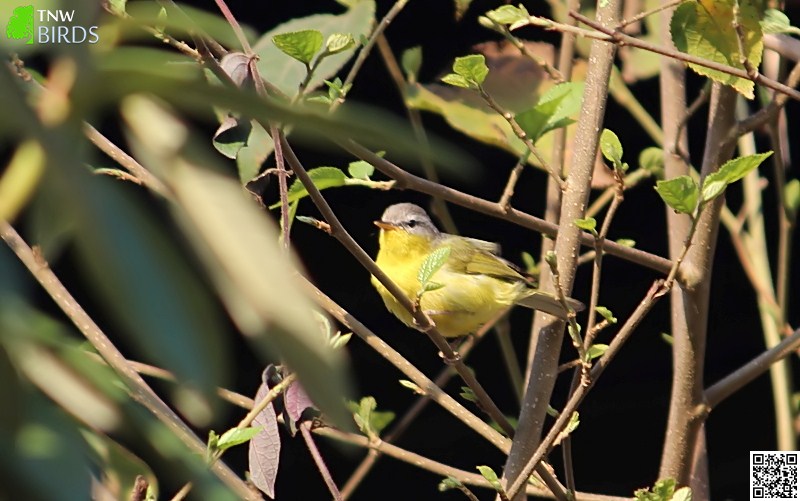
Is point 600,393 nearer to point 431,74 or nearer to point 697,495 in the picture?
point 431,74

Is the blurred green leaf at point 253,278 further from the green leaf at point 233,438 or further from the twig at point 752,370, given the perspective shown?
the twig at point 752,370

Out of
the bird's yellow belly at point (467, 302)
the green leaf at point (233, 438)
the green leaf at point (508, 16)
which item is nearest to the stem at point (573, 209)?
the green leaf at point (508, 16)

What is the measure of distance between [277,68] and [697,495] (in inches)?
35.6

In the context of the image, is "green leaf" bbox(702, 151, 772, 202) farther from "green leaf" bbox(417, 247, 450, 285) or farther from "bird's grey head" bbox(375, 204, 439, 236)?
"bird's grey head" bbox(375, 204, 439, 236)

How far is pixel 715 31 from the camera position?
1.22m

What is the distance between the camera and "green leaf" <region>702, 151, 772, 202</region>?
1039 mm

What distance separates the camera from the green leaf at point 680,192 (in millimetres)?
1043

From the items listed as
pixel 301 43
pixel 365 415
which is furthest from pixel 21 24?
pixel 365 415

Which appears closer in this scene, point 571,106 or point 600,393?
point 571,106

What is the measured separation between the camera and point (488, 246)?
2.56m

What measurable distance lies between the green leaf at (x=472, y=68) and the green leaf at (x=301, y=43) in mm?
187

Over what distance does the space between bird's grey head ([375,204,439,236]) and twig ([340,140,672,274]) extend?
1.23 m

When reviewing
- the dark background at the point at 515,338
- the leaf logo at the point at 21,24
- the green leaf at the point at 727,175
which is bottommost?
the dark background at the point at 515,338

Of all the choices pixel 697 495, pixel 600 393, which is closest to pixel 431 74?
pixel 600 393
